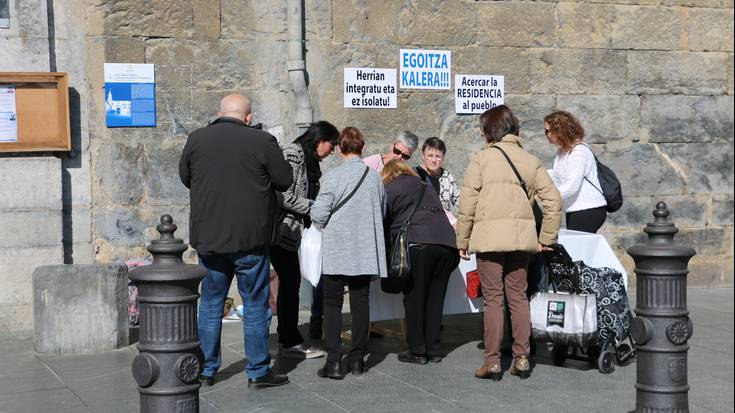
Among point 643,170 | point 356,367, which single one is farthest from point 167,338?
point 643,170

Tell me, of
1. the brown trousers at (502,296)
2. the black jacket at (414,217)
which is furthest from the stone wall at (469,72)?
the brown trousers at (502,296)

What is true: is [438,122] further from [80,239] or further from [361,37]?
[80,239]

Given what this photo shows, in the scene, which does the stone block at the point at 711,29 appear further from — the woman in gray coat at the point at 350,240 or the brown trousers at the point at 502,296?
the woman in gray coat at the point at 350,240

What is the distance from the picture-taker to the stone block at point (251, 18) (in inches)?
356

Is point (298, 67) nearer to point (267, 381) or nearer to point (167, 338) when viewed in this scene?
point (267, 381)

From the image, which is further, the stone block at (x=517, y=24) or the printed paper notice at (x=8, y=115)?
the stone block at (x=517, y=24)

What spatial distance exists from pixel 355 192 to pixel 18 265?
3.07 m

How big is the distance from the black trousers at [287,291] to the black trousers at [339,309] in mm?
479

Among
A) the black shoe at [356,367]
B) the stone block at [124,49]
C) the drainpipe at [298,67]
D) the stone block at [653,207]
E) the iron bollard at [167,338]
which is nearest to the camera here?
the iron bollard at [167,338]

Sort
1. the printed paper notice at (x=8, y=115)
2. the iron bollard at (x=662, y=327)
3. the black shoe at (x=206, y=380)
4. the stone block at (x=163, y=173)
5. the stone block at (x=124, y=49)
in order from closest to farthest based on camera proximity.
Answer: the iron bollard at (x=662, y=327)
the black shoe at (x=206, y=380)
the printed paper notice at (x=8, y=115)
the stone block at (x=124, y=49)
the stone block at (x=163, y=173)

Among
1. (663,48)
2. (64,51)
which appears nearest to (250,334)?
(64,51)

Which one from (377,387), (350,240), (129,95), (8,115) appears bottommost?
(377,387)

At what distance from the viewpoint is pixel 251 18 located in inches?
360

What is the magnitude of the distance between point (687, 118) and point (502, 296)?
469 cm
